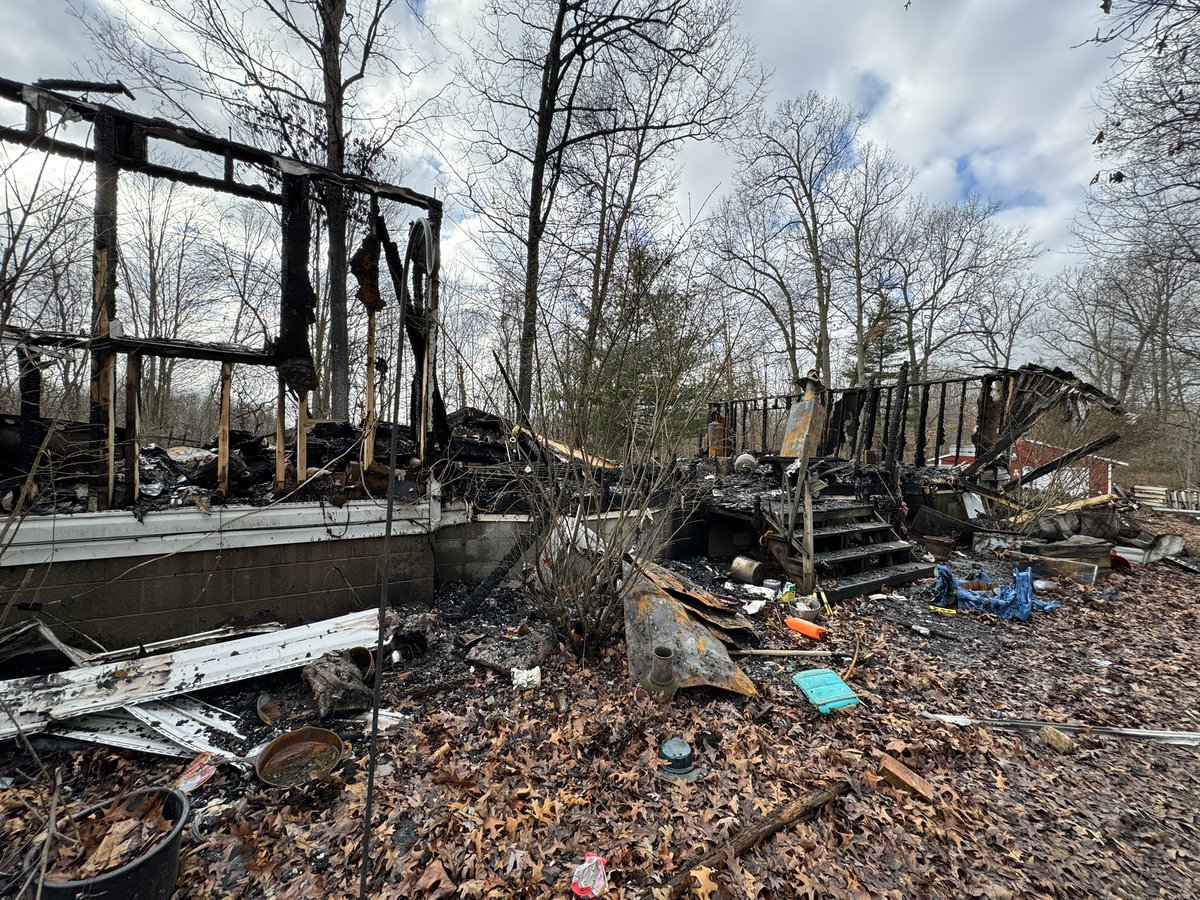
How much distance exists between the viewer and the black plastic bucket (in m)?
1.56

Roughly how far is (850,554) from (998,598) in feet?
4.90

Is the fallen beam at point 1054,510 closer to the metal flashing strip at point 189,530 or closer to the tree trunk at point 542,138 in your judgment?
the metal flashing strip at point 189,530

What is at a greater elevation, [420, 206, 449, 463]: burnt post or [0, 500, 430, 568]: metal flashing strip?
[420, 206, 449, 463]: burnt post

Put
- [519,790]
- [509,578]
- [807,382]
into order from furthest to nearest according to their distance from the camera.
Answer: [807,382] → [509,578] → [519,790]

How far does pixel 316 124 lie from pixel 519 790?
9.97 m

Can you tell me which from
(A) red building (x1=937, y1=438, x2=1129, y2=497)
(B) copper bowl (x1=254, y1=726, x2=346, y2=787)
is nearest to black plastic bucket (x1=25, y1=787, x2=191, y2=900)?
(B) copper bowl (x1=254, y1=726, x2=346, y2=787)

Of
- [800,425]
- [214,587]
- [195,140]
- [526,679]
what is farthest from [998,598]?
[195,140]

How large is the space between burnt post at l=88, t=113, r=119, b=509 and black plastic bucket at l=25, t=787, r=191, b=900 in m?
2.65

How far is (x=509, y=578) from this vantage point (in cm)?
509

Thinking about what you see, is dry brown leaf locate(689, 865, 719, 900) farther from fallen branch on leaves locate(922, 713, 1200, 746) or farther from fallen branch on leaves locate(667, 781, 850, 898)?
fallen branch on leaves locate(922, 713, 1200, 746)

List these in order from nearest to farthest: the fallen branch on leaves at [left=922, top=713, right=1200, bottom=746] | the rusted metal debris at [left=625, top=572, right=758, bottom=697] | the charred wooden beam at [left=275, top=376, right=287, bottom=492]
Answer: the fallen branch on leaves at [left=922, top=713, right=1200, bottom=746] → the rusted metal debris at [left=625, top=572, right=758, bottom=697] → the charred wooden beam at [left=275, top=376, right=287, bottom=492]

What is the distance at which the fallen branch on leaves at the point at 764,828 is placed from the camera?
203cm

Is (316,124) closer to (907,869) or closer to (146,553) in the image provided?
(146,553)

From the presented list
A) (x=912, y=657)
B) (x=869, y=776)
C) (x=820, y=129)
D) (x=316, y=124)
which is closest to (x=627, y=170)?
(x=316, y=124)
